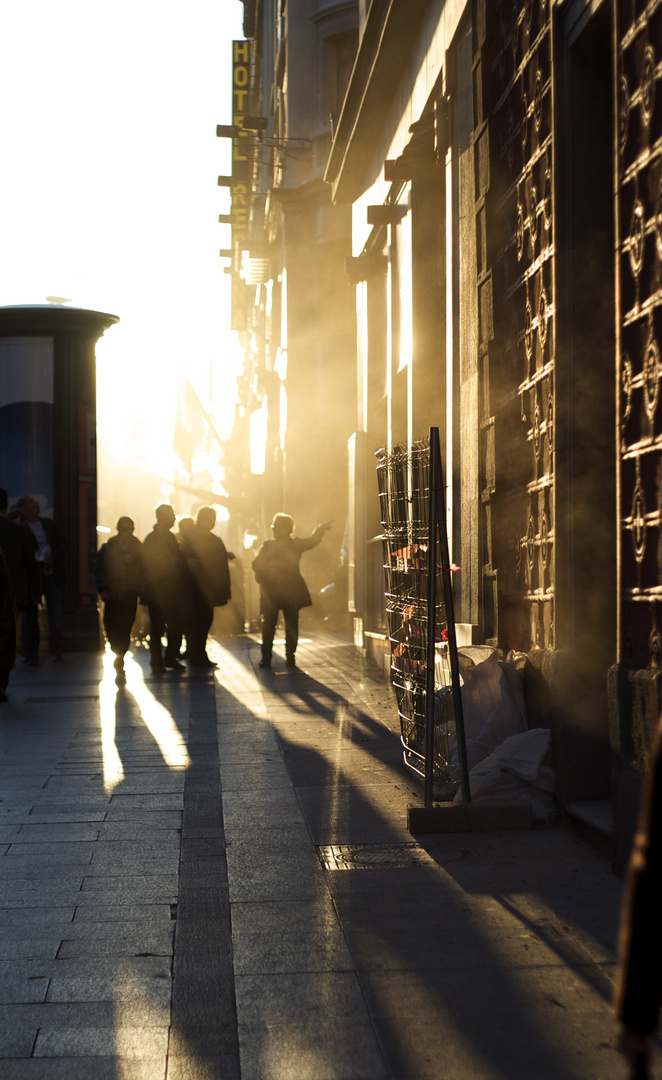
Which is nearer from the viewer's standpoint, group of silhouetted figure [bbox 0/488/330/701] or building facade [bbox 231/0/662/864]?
building facade [bbox 231/0/662/864]

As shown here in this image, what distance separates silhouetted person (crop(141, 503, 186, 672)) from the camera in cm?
1328

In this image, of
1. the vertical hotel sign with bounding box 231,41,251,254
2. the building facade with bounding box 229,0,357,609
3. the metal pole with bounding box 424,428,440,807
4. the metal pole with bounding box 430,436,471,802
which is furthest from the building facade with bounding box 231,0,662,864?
the vertical hotel sign with bounding box 231,41,251,254

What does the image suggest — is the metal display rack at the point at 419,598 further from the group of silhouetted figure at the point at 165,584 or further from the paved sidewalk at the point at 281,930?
the group of silhouetted figure at the point at 165,584

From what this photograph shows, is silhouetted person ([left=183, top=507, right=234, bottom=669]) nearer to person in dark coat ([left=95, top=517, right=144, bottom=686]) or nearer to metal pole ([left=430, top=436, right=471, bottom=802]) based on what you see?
person in dark coat ([left=95, top=517, right=144, bottom=686])

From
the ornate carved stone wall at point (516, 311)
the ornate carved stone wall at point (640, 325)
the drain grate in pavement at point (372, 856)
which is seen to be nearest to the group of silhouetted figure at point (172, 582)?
the ornate carved stone wall at point (516, 311)

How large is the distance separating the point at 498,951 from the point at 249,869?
4.64 ft

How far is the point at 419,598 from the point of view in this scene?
6.47 meters

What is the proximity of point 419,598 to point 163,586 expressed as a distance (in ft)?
23.9

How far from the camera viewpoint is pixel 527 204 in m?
7.21

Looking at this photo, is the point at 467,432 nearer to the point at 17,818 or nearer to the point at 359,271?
the point at 17,818

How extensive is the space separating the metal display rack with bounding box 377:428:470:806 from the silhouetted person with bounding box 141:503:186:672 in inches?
258

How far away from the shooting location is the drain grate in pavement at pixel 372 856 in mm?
5102

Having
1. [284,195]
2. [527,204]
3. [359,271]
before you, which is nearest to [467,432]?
[527,204]

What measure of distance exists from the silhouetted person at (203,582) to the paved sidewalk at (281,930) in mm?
5815
